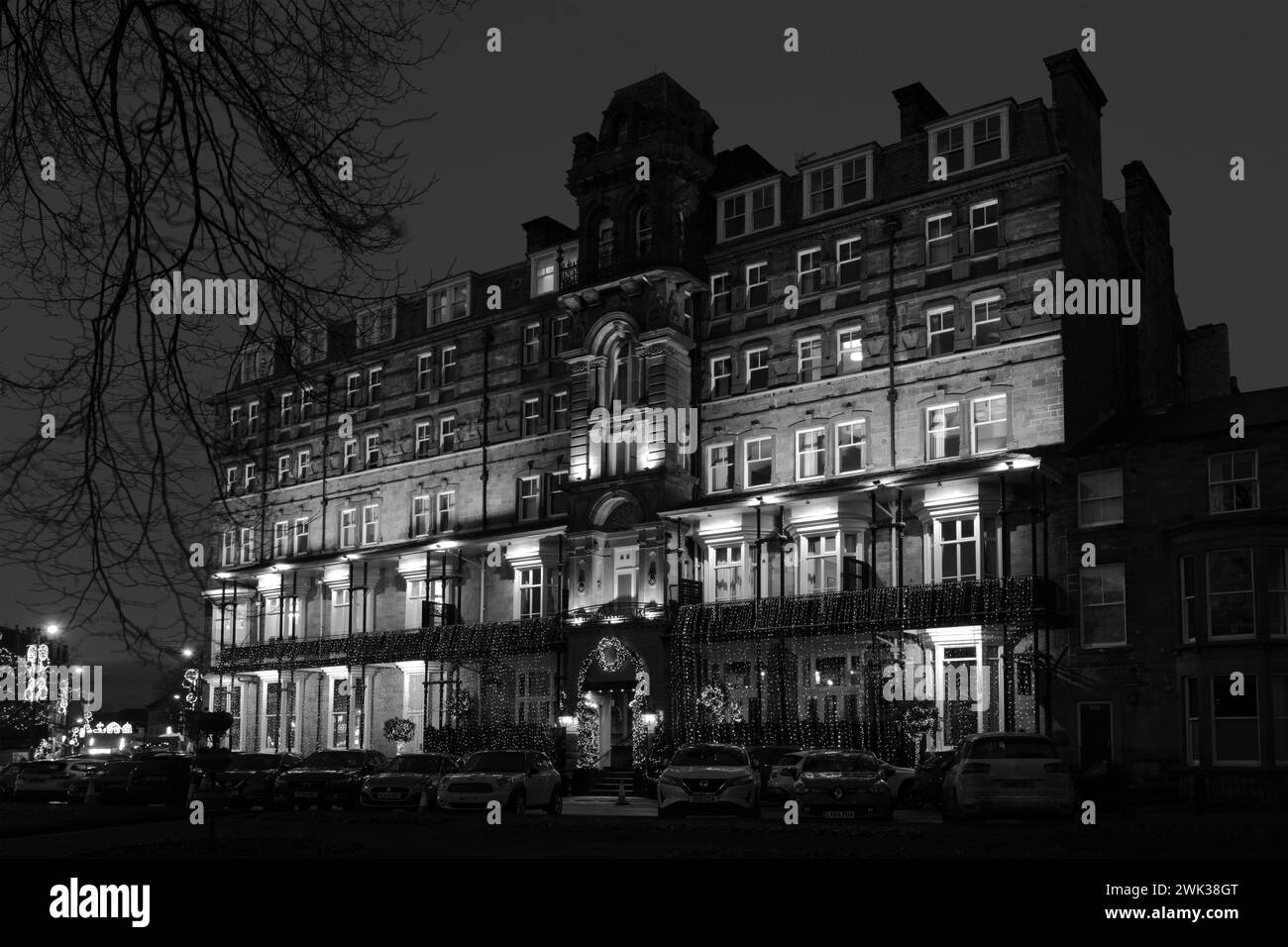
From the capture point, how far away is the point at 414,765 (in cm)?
3206

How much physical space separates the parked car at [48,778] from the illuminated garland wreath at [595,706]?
51.5 ft

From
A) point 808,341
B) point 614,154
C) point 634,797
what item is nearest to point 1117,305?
point 808,341

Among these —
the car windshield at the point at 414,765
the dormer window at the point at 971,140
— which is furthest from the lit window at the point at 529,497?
the car windshield at the point at 414,765

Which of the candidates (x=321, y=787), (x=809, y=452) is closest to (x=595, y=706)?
(x=809, y=452)

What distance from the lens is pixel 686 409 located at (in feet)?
166

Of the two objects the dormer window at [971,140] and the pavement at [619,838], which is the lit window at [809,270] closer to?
the dormer window at [971,140]

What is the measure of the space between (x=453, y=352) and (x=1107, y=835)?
145ft

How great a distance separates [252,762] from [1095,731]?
22589 mm

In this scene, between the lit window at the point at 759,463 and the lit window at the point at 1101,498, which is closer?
the lit window at the point at 1101,498

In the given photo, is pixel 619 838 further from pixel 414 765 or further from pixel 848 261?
pixel 848 261

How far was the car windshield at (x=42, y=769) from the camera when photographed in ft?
134

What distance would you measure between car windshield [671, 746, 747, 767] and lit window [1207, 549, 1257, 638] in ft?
52.6

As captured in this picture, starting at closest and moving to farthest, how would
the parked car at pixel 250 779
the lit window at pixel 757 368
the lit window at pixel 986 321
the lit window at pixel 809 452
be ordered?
the parked car at pixel 250 779 → the lit window at pixel 986 321 → the lit window at pixel 809 452 → the lit window at pixel 757 368

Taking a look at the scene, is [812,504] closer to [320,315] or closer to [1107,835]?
[1107,835]
